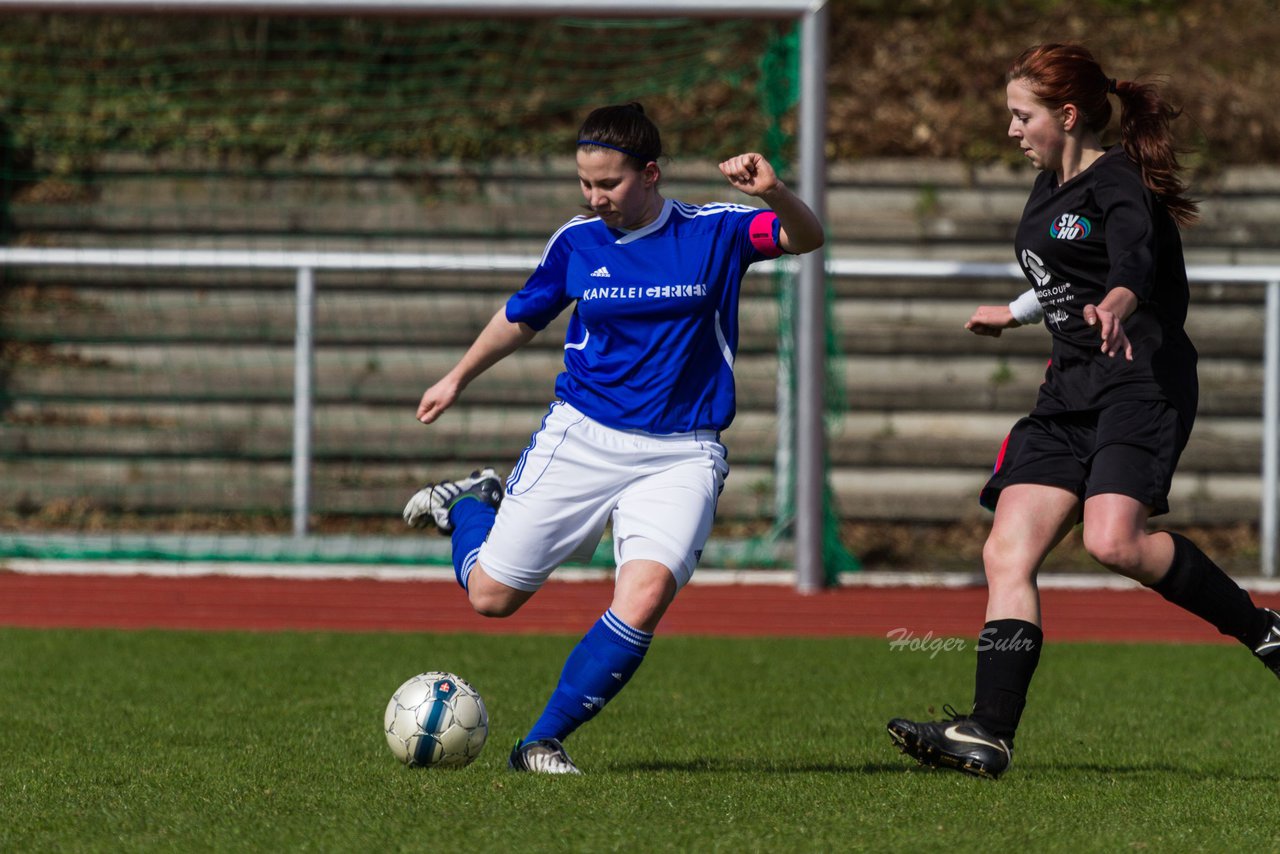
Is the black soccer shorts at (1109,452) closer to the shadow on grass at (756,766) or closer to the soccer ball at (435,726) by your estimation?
the shadow on grass at (756,766)

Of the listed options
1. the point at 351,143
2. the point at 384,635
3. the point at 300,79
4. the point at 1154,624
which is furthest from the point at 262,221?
the point at 1154,624

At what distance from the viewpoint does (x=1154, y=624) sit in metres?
7.84

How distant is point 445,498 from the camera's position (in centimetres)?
493

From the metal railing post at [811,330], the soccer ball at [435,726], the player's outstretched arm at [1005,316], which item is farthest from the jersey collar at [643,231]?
the metal railing post at [811,330]

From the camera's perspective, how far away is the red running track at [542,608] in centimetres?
761

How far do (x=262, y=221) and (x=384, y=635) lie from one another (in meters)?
5.58

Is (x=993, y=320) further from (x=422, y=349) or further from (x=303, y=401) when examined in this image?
(x=422, y=349)

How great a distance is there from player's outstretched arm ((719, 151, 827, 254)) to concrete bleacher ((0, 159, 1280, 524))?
633 cm

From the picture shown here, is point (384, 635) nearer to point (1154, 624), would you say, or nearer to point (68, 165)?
point (1154, 624)

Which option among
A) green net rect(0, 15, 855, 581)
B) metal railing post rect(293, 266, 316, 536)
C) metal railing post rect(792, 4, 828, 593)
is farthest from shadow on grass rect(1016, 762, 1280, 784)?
metal railing post rect(293, 266, 316, 536)

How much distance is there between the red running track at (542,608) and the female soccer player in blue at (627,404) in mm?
3246

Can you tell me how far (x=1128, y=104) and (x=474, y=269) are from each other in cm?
588

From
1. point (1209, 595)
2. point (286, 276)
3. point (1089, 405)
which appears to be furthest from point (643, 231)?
point (286, 276)

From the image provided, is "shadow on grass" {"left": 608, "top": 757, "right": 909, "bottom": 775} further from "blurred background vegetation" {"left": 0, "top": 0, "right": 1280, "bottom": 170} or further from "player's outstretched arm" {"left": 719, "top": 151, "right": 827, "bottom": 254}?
"blurred background vegetation" {"left": 0, "top": 0, "right": 1280, "bottom": 170}
